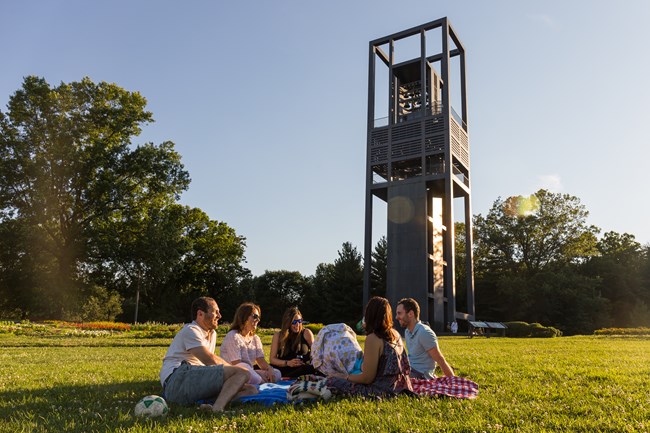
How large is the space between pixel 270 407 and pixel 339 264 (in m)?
45.6

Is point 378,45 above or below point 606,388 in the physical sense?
above

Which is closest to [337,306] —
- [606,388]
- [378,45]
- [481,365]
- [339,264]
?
[339,264]

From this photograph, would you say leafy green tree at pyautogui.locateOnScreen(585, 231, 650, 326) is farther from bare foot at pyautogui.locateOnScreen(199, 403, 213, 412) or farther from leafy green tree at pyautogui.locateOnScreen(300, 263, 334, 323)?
bare foot at pyautogui.locateOnScreen(199, 403, 213, 412)

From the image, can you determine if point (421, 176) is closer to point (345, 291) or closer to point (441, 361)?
point (345, 291)

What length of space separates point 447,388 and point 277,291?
55.0 m

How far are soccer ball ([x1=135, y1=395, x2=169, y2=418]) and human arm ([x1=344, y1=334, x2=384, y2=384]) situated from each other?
2113 millimetres

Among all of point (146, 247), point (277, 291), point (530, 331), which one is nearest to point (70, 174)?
point (146, 247)

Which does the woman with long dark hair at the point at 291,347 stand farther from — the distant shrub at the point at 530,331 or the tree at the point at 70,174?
the tree at the point at 70,174

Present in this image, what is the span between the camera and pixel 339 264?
167 feet

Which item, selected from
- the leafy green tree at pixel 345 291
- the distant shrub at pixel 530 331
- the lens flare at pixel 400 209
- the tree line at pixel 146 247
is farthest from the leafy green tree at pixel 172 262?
the distant shrub at pixel 530 331

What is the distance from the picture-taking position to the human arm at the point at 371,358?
571 cm

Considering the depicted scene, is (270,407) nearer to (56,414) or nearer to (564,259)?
(56,414)

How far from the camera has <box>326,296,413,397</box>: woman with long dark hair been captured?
5730 mm

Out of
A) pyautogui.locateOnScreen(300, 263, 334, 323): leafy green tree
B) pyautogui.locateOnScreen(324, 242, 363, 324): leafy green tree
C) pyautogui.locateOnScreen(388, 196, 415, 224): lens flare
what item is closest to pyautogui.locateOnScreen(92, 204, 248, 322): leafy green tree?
pyautogui.locateOnScreen(300, 263, 334, 323): leafy green tree
